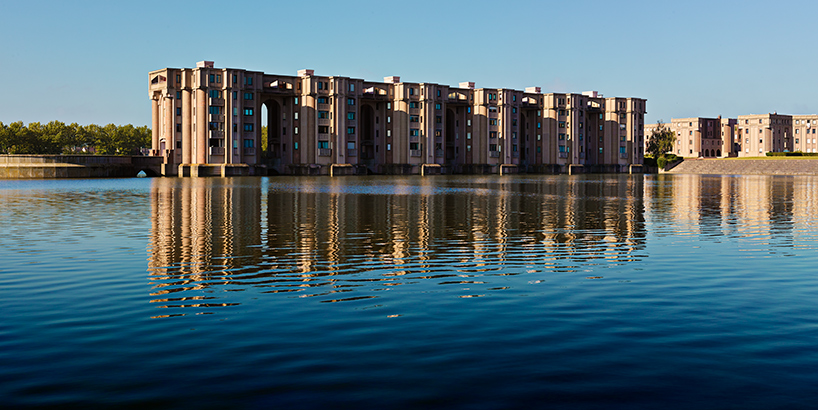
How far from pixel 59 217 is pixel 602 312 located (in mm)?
31544

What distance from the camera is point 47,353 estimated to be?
1047 centimetres

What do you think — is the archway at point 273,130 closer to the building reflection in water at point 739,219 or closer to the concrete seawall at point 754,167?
the concrete seawall at point 754,167

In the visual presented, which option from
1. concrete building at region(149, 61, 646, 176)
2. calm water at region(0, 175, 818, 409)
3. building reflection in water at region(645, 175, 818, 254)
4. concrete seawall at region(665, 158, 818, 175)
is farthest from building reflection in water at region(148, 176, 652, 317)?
concrete seawall at region(665, 158, 818, 175)

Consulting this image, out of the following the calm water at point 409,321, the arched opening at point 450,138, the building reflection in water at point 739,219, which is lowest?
the calm water at point 409,321

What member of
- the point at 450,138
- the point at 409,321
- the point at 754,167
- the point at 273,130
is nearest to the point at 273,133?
the point at 273,130

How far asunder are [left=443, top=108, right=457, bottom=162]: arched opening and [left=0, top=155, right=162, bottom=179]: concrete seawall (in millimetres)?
74190

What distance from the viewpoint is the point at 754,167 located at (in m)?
163

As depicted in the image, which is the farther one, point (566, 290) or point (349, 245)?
point (349, 245)

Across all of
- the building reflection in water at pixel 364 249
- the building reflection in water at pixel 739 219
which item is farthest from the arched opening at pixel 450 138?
the building reflection in water at pixel 364 249

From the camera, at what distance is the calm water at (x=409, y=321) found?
8.73 metres

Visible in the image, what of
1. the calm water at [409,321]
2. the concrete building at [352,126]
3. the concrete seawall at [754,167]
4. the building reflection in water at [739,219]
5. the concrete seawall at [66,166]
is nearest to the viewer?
the calm water at [409,321]

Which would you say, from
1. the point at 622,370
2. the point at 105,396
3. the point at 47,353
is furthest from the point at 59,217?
the point at 622,370

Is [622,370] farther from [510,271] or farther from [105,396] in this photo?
[510,271]

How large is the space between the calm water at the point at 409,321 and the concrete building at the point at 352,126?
396 feet
